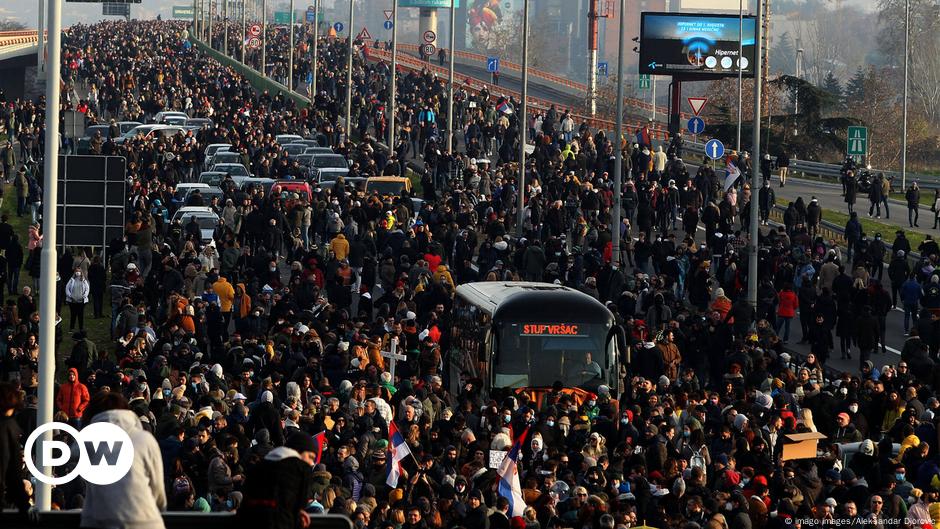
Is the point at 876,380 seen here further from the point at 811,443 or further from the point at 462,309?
the point at 462,309

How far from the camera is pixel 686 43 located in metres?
62.0

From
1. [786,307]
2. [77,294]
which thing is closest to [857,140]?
[786,307]

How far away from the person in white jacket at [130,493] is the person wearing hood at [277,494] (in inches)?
17.7

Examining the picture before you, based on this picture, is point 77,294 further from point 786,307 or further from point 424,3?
point 424,3

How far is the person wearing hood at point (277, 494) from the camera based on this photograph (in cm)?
889

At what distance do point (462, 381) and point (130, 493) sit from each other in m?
17.6

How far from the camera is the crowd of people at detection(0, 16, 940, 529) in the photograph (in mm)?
16031

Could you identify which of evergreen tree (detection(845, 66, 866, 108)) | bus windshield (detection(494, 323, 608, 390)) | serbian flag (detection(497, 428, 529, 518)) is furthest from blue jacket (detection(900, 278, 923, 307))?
evergreen tree (detection(845, 66, 866, 108))

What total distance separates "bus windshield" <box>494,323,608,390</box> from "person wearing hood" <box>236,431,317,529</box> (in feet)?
50.0

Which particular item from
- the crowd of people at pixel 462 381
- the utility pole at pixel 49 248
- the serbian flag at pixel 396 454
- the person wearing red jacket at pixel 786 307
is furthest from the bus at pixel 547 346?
the utility pole at pixel 49 248

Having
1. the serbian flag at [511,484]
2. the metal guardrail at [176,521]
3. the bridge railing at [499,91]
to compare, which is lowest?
the serbian flag at [511,484]

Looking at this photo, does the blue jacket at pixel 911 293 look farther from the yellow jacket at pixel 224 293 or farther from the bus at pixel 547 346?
the yellow jacket at pixel 224 293

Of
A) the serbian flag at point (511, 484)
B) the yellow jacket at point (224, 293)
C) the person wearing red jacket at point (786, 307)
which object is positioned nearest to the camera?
the serbian flag at point (511, 484)

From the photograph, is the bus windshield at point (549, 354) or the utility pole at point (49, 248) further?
the bus windshield at point (549, 354)
